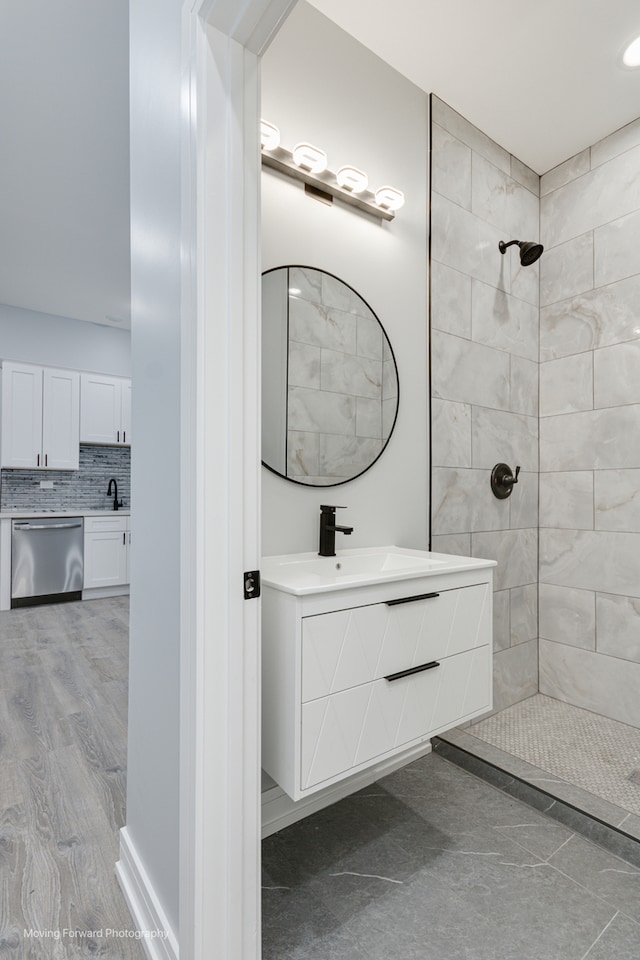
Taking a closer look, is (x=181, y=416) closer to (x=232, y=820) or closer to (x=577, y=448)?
(x=232, y=820)

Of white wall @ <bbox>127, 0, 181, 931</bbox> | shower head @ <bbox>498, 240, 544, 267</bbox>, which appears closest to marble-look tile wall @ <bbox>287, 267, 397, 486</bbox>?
white wall @ <bbox>127, 0, 181, 931</bbox>

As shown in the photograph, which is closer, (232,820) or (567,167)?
(232,820)

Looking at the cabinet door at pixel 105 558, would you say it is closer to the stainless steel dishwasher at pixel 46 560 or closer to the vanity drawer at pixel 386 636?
the stainless steel dishwasher at pixel 46 560

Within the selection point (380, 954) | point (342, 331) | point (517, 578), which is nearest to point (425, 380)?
point (342, 331)

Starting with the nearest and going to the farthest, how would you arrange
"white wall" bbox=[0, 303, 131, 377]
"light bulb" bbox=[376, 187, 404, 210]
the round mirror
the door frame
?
1. the door frame
2. the round mirror
3. "light bulb" bbox=[376, 187, 404, 210]
4. "white wall" bbox=[0, 303, 131, 377]

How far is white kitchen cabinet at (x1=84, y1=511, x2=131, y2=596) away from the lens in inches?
199

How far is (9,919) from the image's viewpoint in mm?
1310

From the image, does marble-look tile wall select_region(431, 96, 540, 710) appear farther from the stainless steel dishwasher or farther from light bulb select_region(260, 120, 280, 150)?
the stainless steel dishwasher

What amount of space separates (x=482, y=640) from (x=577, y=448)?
146 centimetres

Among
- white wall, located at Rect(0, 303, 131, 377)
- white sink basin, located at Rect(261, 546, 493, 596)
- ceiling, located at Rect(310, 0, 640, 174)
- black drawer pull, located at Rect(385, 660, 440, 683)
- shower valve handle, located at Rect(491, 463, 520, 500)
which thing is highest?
Answer: ceiling, located at Rect(310, 0, 640, 174)

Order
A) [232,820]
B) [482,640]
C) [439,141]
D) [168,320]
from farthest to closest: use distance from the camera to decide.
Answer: [439,141]
[482,640]
[168,320]
[232,820]

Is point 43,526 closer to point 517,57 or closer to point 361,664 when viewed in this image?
point 361,664

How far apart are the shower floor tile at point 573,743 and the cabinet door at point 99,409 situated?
183 inches

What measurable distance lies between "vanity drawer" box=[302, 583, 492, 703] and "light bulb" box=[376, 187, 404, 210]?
1512 millimetres
